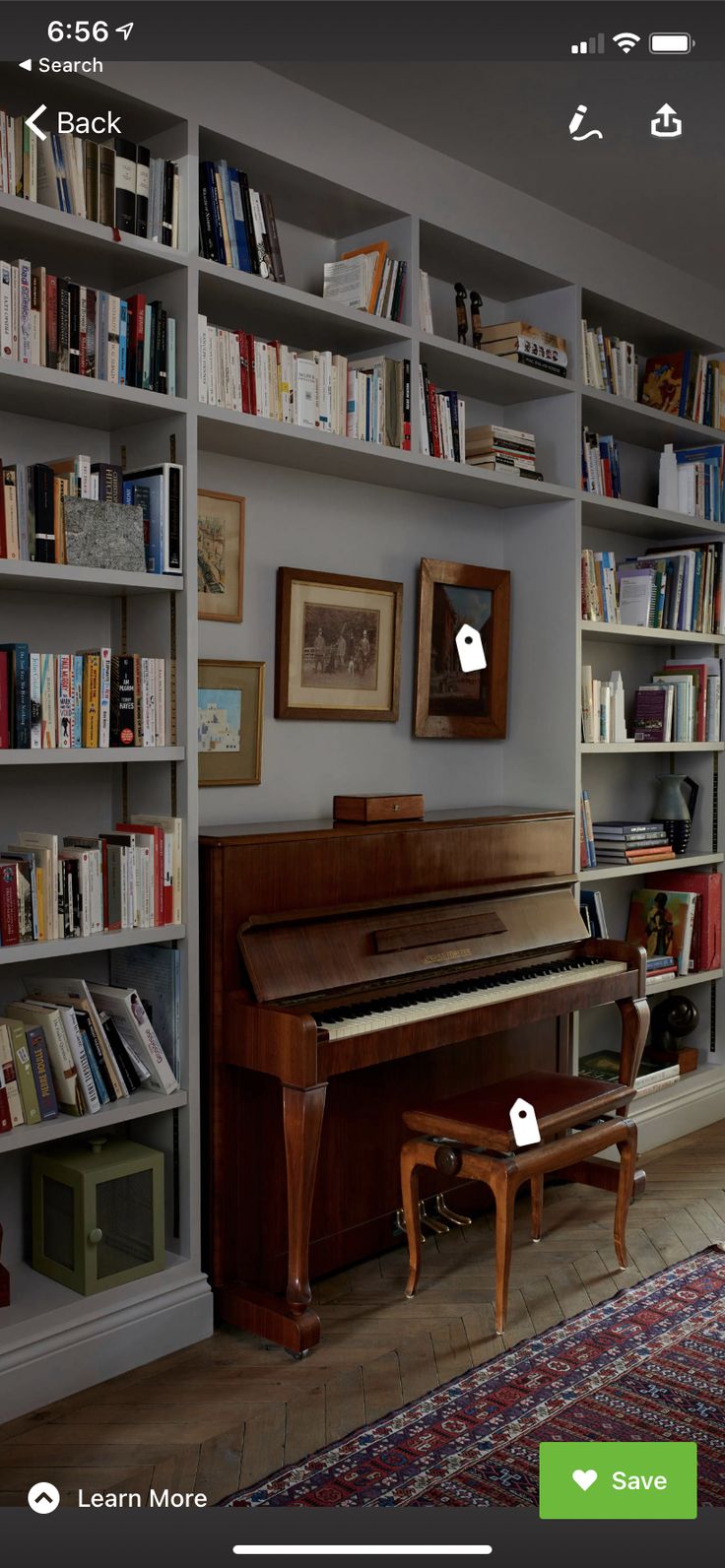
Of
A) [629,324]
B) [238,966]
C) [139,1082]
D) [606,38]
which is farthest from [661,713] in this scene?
[606,38]

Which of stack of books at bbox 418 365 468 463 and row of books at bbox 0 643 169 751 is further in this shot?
stack of books at bbox 418 365 468 463

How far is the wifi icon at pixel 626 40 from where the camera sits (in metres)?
1.07

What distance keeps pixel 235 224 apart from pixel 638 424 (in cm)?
178

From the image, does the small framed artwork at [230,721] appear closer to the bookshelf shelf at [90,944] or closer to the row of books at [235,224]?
the bookshelf shelf at [90,944]

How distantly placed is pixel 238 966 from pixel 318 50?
1925 millimetres

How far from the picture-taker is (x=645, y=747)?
396 centimetres

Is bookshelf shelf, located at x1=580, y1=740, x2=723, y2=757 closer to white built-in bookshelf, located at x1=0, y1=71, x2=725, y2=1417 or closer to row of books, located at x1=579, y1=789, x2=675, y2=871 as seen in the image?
white built-in bookshelf, located at x1=0, y1=71, x2=725, y2=1417

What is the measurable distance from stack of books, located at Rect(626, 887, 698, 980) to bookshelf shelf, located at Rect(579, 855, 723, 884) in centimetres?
11

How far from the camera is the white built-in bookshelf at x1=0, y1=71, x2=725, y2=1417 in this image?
94.8 inches

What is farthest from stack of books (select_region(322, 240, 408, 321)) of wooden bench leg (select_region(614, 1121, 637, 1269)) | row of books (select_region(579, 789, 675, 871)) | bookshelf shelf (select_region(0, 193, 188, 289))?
wooden bench leg (select_region(614, 1121, 637, 1269))

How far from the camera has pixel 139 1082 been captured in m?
2.59

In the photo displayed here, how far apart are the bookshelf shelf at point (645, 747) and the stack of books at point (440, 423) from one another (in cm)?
98

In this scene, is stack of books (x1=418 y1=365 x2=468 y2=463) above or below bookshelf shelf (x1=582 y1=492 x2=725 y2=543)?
above

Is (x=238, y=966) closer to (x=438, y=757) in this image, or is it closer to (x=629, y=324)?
(x=438, y=757)
